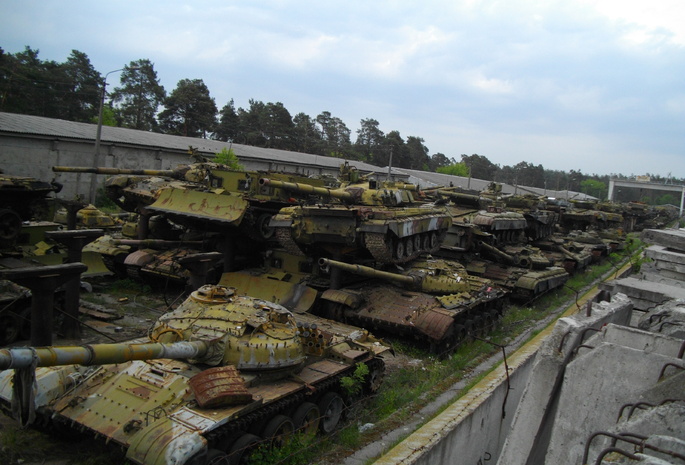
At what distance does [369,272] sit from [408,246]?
6.41 ft

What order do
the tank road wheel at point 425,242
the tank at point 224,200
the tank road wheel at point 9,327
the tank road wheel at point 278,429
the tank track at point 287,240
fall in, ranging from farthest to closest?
1. the tank road wheel at point 425,242
2. the tank at point 224,200
3. the tank track at point 287,240
4. the tank road wheel at point 9,327
5. the tank road wheel at point 278,429

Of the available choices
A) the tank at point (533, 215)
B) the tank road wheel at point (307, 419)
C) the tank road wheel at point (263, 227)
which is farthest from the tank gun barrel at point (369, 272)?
the tank at point (533, 215)

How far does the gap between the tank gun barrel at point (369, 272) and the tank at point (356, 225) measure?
39 centimetres

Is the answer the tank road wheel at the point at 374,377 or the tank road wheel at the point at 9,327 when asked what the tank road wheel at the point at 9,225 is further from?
the tank road wheel at the point at 374,377

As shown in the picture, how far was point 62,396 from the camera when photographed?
639 centimetres

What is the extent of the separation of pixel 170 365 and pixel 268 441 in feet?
5.06

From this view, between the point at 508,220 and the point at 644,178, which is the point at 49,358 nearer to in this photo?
the point at 508,220

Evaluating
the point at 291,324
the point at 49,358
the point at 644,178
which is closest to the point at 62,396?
the point at 49,358

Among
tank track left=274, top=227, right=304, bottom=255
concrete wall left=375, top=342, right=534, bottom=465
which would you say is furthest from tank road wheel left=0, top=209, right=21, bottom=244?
concrete wall left=375, top=342, right=534, bottom=465

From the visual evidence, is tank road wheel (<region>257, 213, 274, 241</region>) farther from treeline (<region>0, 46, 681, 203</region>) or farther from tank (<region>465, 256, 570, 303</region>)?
treeline (<region>0, 46, 681, 203</region>)

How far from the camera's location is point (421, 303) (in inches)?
448

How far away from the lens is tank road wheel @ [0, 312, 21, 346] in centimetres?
975

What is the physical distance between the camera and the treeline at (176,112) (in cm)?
3894

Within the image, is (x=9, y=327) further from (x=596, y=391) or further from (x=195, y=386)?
(x=596, y=391)
